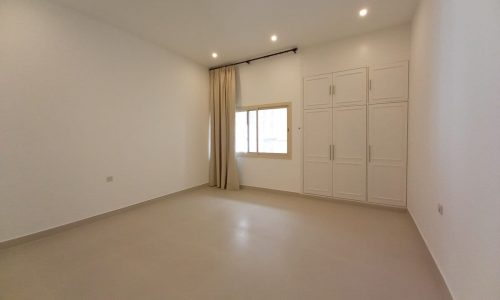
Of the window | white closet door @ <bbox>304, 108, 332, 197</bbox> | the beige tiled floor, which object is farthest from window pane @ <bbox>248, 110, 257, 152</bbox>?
the beige tiled floor

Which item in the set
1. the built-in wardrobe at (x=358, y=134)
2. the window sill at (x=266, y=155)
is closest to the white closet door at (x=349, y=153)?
the built-in wardrobe at (x=358, y=134)

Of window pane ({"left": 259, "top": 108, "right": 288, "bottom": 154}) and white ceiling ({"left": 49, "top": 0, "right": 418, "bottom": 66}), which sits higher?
white ceiling ({"left": 49, "top": 0, "right": 418, "bottom": 66})

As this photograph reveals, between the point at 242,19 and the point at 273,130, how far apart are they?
7.41 feet

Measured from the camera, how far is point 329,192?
3824mm

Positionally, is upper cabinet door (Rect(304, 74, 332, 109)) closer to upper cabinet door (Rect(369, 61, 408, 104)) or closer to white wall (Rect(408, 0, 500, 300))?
upper cabinet door (Rect(369, 61, 408, 104))

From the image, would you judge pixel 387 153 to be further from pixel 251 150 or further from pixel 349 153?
pixel 251 150

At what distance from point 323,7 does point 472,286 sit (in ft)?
10.6

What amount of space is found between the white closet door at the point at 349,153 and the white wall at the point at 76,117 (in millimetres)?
3354

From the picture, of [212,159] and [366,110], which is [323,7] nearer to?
[366,110]

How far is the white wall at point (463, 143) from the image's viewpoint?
40.9 inches

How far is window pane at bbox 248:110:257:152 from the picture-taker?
15.5 ft

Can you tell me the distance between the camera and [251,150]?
Result: 188 inches

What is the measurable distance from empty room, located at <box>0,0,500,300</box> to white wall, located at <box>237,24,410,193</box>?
0.03m

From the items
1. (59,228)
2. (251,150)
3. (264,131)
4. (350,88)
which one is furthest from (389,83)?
(59,228)
